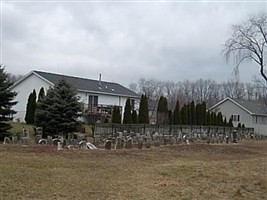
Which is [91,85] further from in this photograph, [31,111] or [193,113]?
[193,113]

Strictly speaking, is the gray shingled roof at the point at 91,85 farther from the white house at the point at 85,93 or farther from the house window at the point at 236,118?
the house window at the point at 236,118

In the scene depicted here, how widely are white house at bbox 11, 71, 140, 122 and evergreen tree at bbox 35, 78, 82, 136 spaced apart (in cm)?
1478

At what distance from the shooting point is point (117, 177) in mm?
11625

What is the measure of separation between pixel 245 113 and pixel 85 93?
94.8 feet

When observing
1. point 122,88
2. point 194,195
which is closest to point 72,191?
point 194,195

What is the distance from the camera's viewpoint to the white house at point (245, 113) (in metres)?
65.1

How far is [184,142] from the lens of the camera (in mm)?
26344

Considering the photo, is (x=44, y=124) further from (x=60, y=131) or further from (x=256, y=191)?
(x=256, y=191)

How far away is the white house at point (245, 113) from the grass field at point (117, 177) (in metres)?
49.6

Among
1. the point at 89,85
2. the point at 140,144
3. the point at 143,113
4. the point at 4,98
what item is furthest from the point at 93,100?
the point at 140,144

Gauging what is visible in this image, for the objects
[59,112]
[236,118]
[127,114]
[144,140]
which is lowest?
[144,140]

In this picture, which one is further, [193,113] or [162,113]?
[193,113]

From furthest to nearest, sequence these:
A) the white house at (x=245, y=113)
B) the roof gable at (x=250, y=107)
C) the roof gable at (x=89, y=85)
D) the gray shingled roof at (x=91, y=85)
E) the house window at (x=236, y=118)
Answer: the house window at (x=236, y=118) → the roof gable at (x=250, y=107) → the white house at (x=245, y=113) → the gray shingled roof at (x=91, y=85) → the roof gable at (x=89, y=85)

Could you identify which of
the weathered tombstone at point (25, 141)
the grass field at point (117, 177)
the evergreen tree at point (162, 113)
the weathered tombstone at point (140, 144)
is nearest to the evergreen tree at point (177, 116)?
the evergreen tree at point (162, 113)
